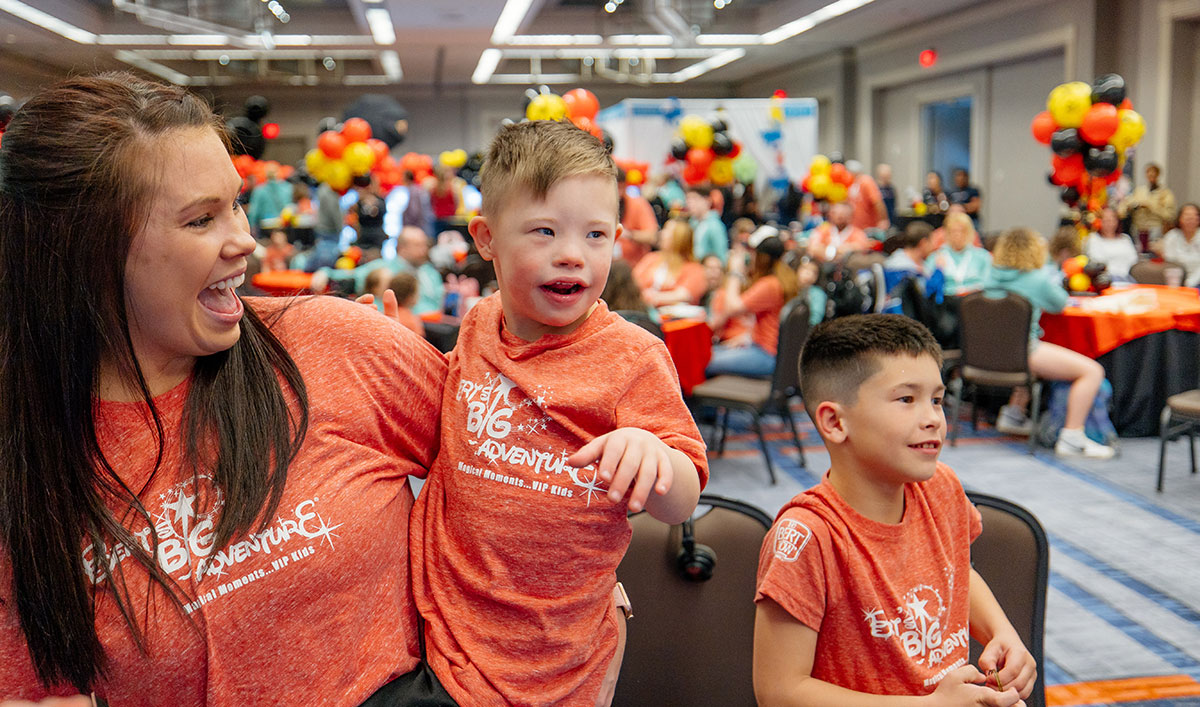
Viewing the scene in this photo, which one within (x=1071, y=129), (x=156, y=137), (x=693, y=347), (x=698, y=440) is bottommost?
(x=693, y=347)

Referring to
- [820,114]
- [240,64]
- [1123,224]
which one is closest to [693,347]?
[1123,224]

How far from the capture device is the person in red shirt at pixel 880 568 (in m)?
1.39

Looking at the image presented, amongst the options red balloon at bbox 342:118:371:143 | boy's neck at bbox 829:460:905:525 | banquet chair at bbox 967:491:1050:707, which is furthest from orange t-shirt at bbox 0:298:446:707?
red balloon at bbox 342:118:371:143

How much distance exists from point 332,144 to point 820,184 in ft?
19.9

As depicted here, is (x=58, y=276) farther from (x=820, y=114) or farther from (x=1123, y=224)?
(x=820, y=114)

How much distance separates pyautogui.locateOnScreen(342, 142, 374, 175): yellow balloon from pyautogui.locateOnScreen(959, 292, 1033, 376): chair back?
16.5 feet

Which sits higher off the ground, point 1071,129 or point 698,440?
point 1071,129

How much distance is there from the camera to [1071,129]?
6.79 m

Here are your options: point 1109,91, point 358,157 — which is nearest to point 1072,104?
point 1109,91

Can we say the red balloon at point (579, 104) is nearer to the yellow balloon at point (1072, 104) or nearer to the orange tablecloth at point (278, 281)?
the orange tablecloth at point (278, 281)

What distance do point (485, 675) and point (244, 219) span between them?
0.57 meters

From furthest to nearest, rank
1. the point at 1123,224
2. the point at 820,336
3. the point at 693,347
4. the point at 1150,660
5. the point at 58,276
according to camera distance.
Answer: the point at 1123,224
the point at 693,347
the point at 1150,660
the point at 820,336
the point at 58,276

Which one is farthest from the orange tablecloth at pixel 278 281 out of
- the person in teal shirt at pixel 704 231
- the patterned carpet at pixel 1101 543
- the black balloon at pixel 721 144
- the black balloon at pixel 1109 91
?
the black balloon at pixel 1109 91

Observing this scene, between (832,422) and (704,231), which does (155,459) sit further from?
(704,231)
